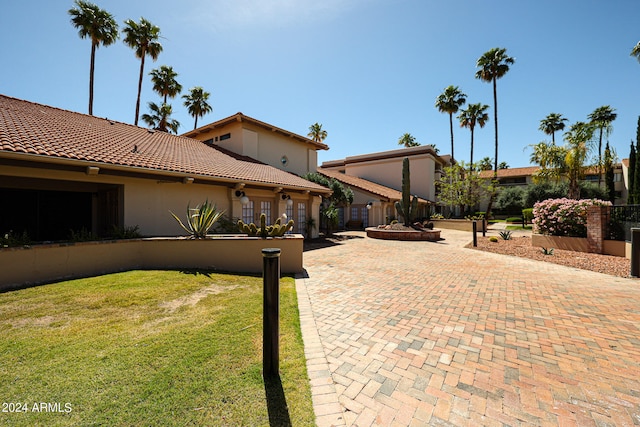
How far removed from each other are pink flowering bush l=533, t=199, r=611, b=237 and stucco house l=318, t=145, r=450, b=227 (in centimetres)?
1345

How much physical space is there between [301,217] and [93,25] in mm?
22504

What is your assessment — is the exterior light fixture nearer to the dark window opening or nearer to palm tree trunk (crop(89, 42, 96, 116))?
the dark window opening

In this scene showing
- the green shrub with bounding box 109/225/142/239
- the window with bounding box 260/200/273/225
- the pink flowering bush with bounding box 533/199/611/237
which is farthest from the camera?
the window with bounding box 260/200/273/225

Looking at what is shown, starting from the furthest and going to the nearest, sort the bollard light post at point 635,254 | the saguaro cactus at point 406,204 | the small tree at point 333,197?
the small tree at point 333,197
the saguaro cactus at point 406,204
the bollard light post at point 635,254

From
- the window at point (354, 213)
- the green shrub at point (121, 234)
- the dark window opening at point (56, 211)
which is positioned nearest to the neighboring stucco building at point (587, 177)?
the window at point (354, 213)

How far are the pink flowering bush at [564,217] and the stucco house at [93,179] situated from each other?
43.8 feet

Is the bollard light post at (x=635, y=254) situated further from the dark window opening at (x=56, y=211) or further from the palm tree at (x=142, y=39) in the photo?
the palm tree at (x=142, y=39)

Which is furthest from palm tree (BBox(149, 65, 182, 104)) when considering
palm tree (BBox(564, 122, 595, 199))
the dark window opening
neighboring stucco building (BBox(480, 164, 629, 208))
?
neighboring stucco building (BBox(480, 164, 629, 208))

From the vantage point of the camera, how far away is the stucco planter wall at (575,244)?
33.0 feet

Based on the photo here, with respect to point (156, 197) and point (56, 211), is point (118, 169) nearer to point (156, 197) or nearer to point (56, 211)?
point (156, 197)

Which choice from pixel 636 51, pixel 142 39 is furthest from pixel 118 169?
pixel 636 51

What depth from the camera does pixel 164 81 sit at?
26500 mm

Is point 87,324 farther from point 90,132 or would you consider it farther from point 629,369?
point 90,132

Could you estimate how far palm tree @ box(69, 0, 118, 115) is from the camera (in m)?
19.3
